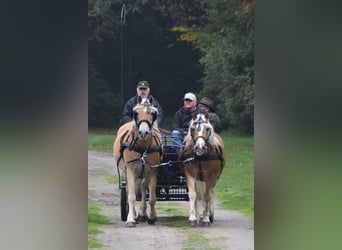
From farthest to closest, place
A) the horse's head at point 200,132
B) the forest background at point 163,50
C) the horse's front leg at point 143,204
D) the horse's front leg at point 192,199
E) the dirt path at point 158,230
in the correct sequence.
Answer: the horse's front leg at point 143,204 → the horse's front leg at point 192,199 → the horse's head at point 200,132 → the forest background at point 163,50 → the dirt path at point 158,230

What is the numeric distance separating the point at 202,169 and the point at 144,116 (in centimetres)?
84

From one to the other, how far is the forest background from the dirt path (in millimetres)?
823

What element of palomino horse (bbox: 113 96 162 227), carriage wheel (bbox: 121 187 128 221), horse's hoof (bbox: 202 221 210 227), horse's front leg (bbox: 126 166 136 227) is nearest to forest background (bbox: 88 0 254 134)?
palomino horse (bbox: 113 96 162 227)

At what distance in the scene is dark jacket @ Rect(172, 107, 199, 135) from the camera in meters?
6.86

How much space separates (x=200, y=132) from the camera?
21.8 ft

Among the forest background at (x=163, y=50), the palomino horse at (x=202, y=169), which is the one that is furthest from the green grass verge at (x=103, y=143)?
the palomino horse at (x=202, y=169)

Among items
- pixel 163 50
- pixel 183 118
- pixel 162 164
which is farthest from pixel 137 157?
pixel 163 50

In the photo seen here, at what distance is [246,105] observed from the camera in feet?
24.5

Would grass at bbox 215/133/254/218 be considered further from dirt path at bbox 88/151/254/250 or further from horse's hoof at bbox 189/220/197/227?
horse's hoof at bbox 189/220/197/227

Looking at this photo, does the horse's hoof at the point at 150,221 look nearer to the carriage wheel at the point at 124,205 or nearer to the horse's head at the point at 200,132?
the carriage wheel at the point at 124,205

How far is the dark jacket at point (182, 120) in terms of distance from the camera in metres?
6.86

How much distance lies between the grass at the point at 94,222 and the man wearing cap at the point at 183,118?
3.14 ft
